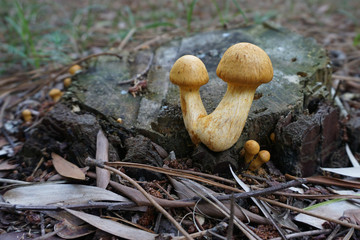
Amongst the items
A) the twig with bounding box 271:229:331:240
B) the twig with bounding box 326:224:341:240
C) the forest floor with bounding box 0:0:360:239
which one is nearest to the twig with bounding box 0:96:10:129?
the forest floor with bounding box 0:0:360:239

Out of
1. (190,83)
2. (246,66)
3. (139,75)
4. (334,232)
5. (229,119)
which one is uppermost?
(246,66)

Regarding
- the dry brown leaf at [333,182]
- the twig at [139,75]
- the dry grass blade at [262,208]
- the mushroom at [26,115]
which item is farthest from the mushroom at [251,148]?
the mushroom at [26,115]

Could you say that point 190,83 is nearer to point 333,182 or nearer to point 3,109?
point 333,182

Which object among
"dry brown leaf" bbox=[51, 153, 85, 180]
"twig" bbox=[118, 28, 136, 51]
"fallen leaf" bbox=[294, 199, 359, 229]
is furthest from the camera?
"twig" bbox=[118, 28, 136, 51]

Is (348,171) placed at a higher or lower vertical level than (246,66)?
lower

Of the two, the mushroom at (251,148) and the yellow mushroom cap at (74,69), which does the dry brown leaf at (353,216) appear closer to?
the mushroom at (251,148)

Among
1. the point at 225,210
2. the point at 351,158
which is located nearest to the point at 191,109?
the point at 225,210

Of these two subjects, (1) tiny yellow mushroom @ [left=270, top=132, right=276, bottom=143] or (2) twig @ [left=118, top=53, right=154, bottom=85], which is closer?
(1) tiny yellow mushroom @ [left=270, top=132, right=276, bottom=143]

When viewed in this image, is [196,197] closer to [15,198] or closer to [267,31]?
[15,198]

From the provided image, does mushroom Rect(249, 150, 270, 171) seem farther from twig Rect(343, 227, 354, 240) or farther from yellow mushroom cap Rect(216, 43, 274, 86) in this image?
twig Rect(343, 227, 354, 240)
